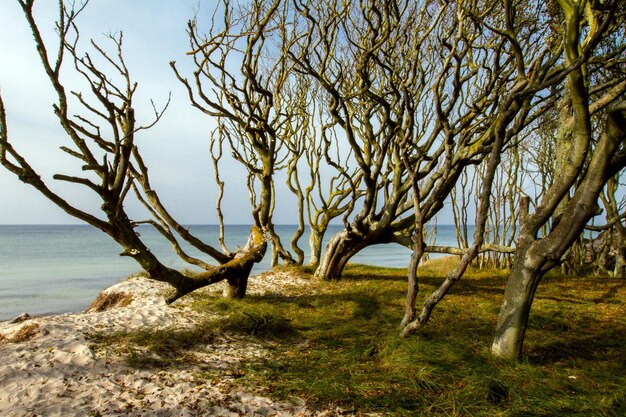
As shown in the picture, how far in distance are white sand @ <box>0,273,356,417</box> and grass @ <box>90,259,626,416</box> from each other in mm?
Answer: 238

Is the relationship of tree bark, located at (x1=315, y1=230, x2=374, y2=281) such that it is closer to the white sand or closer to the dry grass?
the white sand

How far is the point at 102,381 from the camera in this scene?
13.2ft

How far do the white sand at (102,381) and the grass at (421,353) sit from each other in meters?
0.24

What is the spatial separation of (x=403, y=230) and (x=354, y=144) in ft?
8.17

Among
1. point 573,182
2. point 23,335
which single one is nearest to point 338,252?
point 573,182

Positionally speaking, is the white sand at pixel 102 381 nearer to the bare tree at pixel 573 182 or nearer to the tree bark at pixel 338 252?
the bare tree at pixel 573 182

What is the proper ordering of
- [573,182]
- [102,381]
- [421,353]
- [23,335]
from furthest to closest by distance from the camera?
[23,335], [421,353], [573,182], [102,381]

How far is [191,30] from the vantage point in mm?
8438

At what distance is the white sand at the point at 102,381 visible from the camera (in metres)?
3.54

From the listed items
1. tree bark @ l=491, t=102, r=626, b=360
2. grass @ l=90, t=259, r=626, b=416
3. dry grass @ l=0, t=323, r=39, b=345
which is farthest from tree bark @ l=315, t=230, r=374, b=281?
dry grass @ l=0, t=323, r=39, b=345

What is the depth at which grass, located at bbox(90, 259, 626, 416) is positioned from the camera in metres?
3.69

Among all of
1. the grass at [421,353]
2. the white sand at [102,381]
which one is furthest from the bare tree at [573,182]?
the white sand at [102,381]

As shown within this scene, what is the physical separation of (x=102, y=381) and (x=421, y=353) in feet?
11.3

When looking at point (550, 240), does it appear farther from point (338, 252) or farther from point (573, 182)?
point (338, 252)
